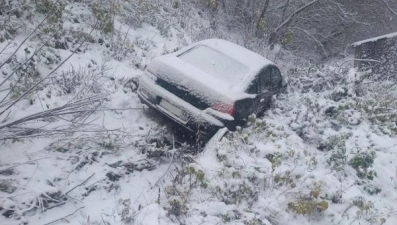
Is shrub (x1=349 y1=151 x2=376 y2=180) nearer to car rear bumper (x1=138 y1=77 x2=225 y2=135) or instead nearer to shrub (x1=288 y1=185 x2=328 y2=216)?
shrub (x1=288 y1=185 x2=328 y2=216)

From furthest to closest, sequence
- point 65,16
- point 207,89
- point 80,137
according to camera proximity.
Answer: point 65,16 < point 207,89 < point 80,137

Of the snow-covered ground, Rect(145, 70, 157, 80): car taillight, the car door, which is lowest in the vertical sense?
the snow-covered ground

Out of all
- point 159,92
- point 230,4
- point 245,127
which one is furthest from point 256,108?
point 230,4

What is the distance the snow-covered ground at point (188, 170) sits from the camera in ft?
12.7

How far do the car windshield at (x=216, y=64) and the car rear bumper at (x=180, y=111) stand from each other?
0.71m

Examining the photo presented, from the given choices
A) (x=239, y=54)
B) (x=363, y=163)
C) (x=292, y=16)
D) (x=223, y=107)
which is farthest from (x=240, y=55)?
(x=292, y=16)

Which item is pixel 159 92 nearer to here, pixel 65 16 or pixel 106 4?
pixel 65 16

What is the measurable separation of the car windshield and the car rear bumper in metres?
0.71

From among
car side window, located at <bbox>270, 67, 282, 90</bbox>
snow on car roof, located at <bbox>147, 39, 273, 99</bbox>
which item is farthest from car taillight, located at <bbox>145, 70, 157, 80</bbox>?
car side window, located at <bbox>270, 67, 282, 90</bbox>

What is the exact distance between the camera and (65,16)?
25.9 ft

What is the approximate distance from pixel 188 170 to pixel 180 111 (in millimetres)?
1071

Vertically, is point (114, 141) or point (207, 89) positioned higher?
point (207, 89)

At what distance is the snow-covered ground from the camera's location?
3.88 metres

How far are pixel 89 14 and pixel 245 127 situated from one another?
504 centimetres
